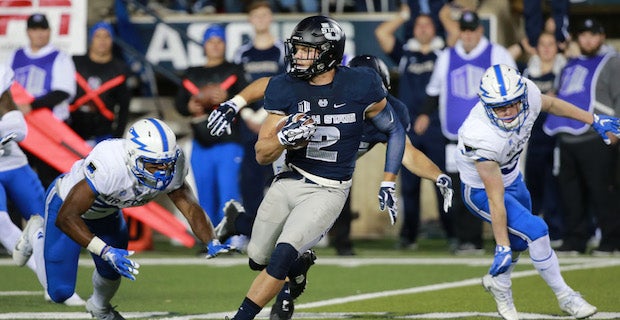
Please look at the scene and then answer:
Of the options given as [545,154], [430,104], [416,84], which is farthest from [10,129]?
[545,154]

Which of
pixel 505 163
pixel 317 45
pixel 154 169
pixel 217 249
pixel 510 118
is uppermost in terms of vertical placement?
pixel 317 45

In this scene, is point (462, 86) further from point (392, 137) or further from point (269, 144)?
point (269, 144)

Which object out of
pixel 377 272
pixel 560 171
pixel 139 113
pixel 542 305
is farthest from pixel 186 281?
pixel 139 113

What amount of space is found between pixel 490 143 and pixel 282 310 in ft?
4.40

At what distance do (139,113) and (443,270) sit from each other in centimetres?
437

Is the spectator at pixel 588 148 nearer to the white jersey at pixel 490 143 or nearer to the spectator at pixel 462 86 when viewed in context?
the spectator at pixel 462 86

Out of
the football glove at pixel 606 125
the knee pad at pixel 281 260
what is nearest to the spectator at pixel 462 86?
the football glove at pixel 606 125

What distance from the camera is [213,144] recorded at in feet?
32.9

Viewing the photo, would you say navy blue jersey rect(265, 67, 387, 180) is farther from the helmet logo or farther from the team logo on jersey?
the helmet logo

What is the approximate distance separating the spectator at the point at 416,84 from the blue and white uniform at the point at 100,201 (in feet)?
13.5

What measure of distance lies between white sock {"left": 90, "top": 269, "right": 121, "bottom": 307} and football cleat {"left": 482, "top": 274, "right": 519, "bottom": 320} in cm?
189

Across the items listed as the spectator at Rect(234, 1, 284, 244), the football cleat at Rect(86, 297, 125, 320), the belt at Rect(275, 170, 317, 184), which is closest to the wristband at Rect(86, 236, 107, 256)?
the football cleat at Rect(86, 297, 125, 320)

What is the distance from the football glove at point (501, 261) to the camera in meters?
6.39

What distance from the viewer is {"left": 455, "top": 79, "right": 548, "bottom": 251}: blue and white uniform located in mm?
6555
